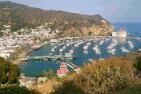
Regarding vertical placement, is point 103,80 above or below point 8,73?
above

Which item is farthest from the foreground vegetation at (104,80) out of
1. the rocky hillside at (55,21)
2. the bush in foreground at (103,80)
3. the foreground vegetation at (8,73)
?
the rocky hillside at (55,21)

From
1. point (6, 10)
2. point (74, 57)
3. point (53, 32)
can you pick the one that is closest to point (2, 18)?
point (6, 10)

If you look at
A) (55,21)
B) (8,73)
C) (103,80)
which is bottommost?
(55,21)

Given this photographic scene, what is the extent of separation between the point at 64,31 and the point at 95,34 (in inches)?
405

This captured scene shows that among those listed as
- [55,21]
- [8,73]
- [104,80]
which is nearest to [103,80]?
[104,80]

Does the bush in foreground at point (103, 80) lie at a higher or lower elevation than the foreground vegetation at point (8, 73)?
higher

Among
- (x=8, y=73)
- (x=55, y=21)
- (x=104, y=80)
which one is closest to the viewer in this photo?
(x=104, y=80)

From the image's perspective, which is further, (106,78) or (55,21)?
(55,21)

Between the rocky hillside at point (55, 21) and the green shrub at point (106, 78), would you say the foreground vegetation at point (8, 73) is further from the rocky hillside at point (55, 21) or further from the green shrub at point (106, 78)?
the rocky hillside at point (55, 21)

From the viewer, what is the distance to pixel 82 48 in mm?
82875

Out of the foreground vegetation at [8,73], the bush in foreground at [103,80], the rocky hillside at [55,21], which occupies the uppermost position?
the bush in foreground at [103,80]

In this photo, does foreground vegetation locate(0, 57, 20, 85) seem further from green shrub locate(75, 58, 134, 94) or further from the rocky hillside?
the rocky hillside

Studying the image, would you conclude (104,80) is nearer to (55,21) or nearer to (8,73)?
(8,73)

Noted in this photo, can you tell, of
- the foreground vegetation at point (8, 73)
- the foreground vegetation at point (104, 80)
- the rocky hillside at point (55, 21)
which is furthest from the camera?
the rocky hillside at point (55, 21)
